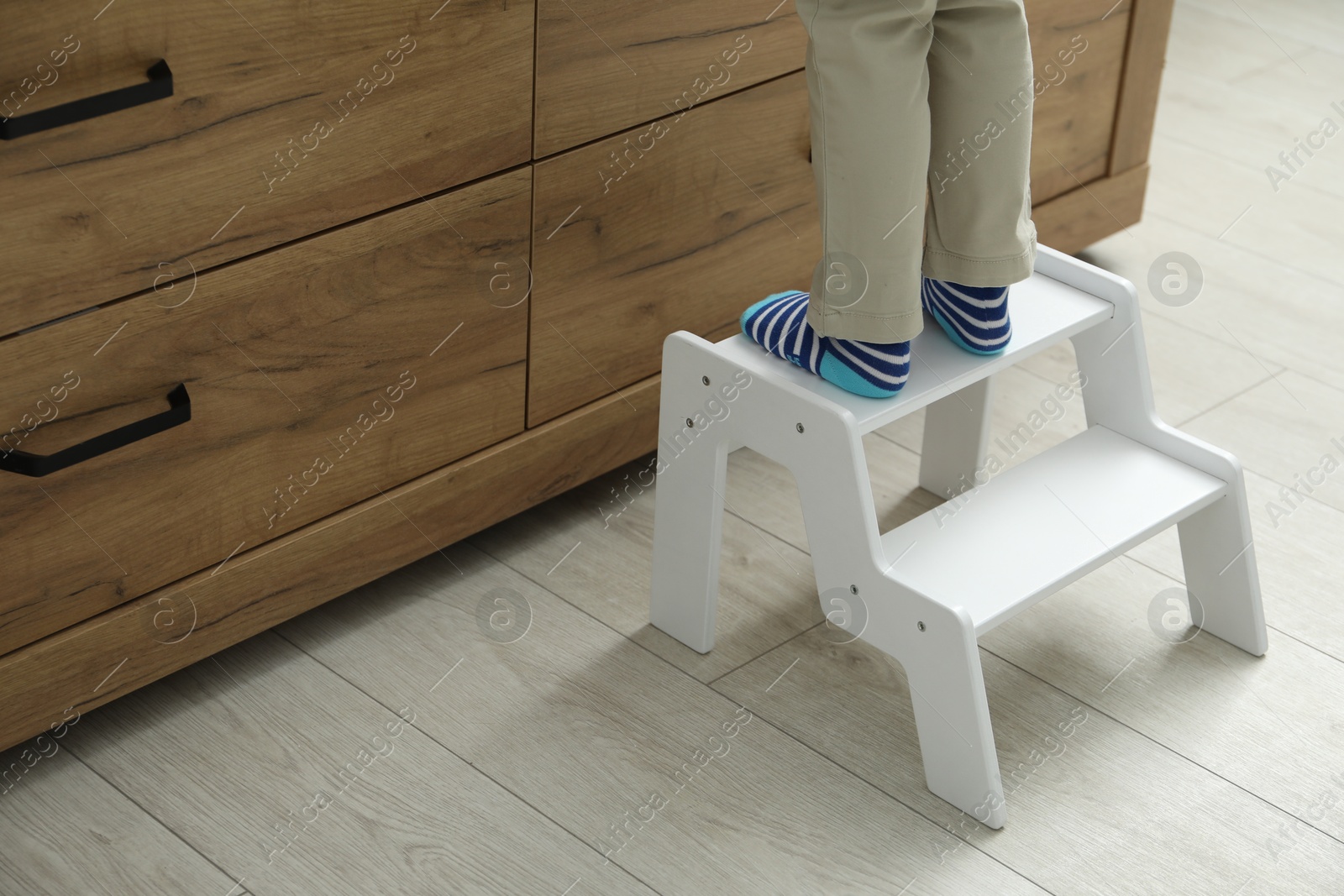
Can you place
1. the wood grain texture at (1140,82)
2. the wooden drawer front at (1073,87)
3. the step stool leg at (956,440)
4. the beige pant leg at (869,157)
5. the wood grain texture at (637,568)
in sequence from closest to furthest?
the beige pant leg at (869,157)
the wood grain texture at (637,568)
the step stool leg at (956,440)
the wooden drawer front at (1073,87)
the wood grain texture at (1140,82)

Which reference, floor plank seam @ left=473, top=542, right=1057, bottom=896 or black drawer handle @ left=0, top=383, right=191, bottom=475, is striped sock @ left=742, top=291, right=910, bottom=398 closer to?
floor plank seam @ left=473, top=542, right=1057, bottom=896

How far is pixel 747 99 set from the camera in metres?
1.37

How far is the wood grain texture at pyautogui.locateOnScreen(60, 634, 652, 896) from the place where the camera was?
3.50ft

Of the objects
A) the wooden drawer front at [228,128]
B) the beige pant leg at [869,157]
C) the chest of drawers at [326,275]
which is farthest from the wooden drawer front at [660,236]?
the beige pant leg at [869,157]

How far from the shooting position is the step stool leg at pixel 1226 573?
4.16 feet

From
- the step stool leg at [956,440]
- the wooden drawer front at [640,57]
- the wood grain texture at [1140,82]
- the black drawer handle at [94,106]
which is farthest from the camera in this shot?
the wood grain texture at [1140,82]

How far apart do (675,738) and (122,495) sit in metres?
0.49

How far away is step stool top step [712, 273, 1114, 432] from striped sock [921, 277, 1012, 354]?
1cm

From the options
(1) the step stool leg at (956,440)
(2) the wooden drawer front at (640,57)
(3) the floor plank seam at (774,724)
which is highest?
(2) the wooden drawer front at (640,57)

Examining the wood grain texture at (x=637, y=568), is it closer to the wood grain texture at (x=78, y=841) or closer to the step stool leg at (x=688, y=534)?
the step stool leg at (x=688, y=534)

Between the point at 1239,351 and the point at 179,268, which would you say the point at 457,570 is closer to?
the point at 179,268

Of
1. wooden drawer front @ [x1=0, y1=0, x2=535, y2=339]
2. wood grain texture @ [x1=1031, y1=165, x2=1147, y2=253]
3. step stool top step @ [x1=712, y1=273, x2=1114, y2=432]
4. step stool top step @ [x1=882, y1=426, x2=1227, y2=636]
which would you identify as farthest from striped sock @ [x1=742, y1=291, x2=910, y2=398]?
wood grain texture @ [x1=1031, y1=165, x2=1147, y2=253]

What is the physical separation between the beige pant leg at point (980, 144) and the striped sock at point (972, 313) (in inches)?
1.3

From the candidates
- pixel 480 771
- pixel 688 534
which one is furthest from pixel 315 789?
pixel 688 534
